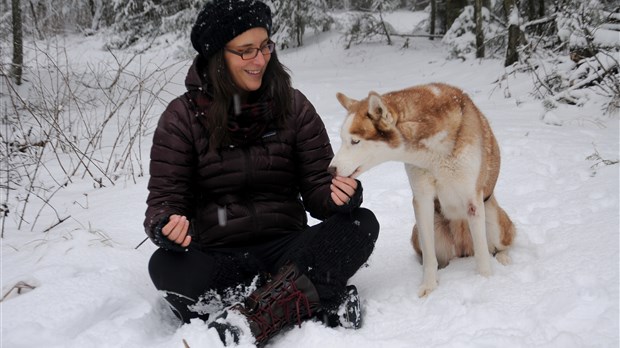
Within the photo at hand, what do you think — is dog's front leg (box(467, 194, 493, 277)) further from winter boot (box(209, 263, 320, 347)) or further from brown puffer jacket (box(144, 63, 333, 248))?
winter boot (box(209, 263, 320, 347))

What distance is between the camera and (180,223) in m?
1.84

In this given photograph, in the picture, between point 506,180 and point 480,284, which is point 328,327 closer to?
point 480,284

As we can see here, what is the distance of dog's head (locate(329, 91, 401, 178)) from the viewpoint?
2129 millimetres

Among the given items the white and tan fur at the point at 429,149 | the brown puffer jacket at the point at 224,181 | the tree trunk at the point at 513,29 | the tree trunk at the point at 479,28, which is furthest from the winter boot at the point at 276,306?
the tree trunk at the point at 479,28

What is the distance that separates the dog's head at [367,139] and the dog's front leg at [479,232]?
0.47 m

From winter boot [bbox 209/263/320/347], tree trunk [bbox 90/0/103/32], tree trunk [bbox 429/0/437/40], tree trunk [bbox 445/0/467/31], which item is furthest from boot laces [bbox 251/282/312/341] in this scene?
tree trunk [bbox 90/0/103/32]

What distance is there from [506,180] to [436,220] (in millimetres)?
1475

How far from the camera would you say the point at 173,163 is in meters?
2.12

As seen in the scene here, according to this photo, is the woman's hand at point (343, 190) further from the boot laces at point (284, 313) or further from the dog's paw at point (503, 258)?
the dog's paw at point (503, 258)

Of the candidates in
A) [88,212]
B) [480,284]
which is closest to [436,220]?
[480,284]

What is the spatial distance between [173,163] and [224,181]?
24 cm

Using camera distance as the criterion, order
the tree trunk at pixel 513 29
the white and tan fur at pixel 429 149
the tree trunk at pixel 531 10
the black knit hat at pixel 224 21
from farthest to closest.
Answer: the tree trunk at pixel 531 10 → the tree trunk at pixel 513 29 → the white and tan fur at pixel 429 149 → the black knit hat at pixel 224 21

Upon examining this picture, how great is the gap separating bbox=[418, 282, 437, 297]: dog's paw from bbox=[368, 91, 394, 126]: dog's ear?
81 centimetres

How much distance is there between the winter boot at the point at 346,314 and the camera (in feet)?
6.47
